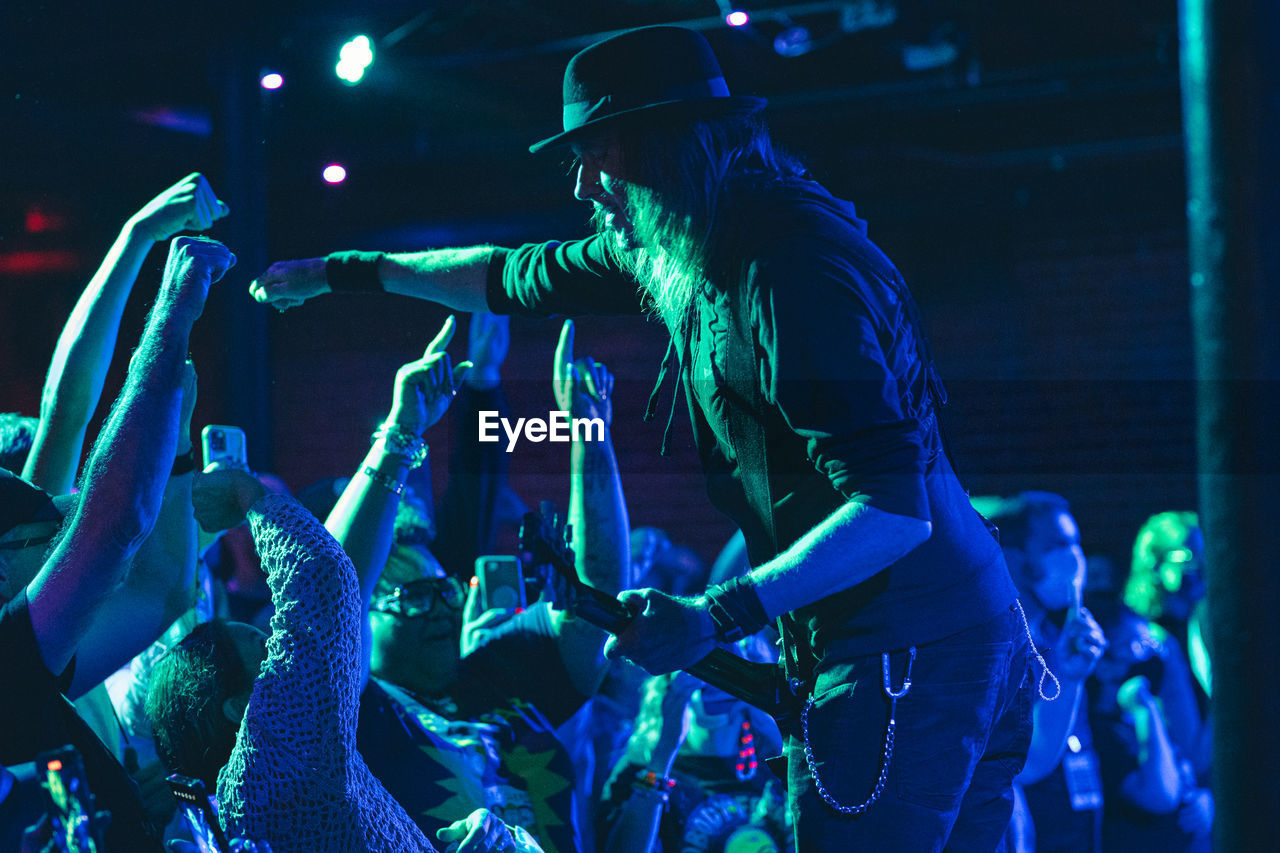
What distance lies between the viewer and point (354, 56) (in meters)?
3.33

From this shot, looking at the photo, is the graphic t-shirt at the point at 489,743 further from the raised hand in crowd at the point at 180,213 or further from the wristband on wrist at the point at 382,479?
the raised hand in crowd at the point at 180,213

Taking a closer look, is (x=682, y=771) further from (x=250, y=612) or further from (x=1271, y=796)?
(x=1271, y=796)

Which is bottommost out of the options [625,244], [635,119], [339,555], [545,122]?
[339,555]

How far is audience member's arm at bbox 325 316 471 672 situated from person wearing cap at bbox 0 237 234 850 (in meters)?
0.51

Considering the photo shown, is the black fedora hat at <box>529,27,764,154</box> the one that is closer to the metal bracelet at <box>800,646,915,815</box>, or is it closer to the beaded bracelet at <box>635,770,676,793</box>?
the metal bracelet at <box>800,646,915,815</box>

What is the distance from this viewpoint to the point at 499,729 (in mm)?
2434

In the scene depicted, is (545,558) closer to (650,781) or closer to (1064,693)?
(650,781)

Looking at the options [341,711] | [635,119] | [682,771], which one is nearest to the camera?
[341,711]

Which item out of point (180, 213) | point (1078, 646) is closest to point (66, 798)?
point (180, 213)

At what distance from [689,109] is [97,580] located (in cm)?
99

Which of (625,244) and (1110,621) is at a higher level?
(625,244)

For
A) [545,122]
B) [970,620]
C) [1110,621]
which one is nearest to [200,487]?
[970,620]

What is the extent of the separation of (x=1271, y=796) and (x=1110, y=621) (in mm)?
1968

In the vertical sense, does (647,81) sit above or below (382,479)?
above
